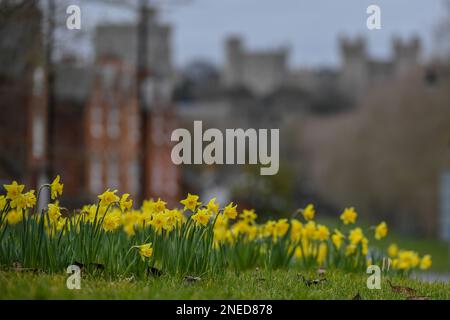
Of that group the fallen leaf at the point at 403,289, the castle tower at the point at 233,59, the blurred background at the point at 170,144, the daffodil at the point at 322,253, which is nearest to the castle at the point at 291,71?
the castle tower at the point at 233,59

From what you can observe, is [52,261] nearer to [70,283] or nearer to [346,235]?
[70,283]

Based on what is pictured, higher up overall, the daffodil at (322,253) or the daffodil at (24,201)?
the daffodil at (24,201)

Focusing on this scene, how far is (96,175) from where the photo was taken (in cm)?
4516

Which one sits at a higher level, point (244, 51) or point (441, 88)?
point (244, 51)

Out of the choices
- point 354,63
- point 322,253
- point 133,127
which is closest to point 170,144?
point 133,127

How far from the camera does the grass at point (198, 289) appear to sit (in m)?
5.61

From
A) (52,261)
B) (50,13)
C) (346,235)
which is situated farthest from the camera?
(50,13)

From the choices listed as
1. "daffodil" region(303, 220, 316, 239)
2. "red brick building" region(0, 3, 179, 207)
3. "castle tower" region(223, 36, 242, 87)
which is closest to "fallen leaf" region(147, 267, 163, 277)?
"daffodil" region(303, 220, 316, 239)

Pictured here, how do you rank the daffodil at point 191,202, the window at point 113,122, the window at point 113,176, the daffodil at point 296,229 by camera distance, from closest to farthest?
the daffodil at point 191,202 → the daffodil at point 296,229 → the window at point 113,176 → the window at point 113,122

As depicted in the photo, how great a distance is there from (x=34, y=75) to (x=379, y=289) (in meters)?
16.2

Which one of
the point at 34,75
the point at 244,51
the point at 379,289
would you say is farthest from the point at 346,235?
the point at 244,51

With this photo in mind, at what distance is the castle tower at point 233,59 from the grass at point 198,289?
11144 centimetres

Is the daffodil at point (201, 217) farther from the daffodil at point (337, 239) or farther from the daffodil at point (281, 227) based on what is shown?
the daffodil at point (337, 239)

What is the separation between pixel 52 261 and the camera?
648 centimetres
